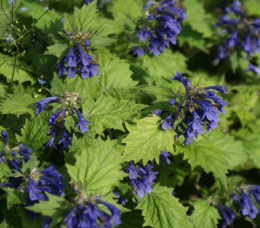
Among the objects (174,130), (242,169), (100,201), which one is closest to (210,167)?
(174,130)

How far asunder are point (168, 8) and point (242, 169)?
11.1 ft

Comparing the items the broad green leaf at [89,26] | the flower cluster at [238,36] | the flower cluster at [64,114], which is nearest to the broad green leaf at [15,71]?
the broad green leaf at [89,26]

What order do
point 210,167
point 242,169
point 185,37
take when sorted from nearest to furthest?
point 210,167
point 242,169
point 185,37

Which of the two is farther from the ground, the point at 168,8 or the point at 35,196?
the point at 168,8

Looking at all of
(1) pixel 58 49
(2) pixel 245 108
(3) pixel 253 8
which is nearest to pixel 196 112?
(1) pixel 58 49

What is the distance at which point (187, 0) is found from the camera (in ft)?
25.1

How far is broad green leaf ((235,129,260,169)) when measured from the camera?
5.40 metres

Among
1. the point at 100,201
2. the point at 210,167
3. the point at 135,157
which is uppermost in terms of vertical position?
the point at 100,201

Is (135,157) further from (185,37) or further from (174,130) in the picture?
(185,37)

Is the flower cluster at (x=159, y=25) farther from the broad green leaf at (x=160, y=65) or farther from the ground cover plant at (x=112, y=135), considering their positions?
the broad green leaf at (x=160, y=65)

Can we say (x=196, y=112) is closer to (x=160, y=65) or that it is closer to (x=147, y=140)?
(x=147, y=140)

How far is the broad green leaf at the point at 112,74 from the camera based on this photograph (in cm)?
488

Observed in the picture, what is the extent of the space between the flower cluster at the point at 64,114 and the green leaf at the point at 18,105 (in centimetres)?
22

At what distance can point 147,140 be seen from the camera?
12.6 ft
